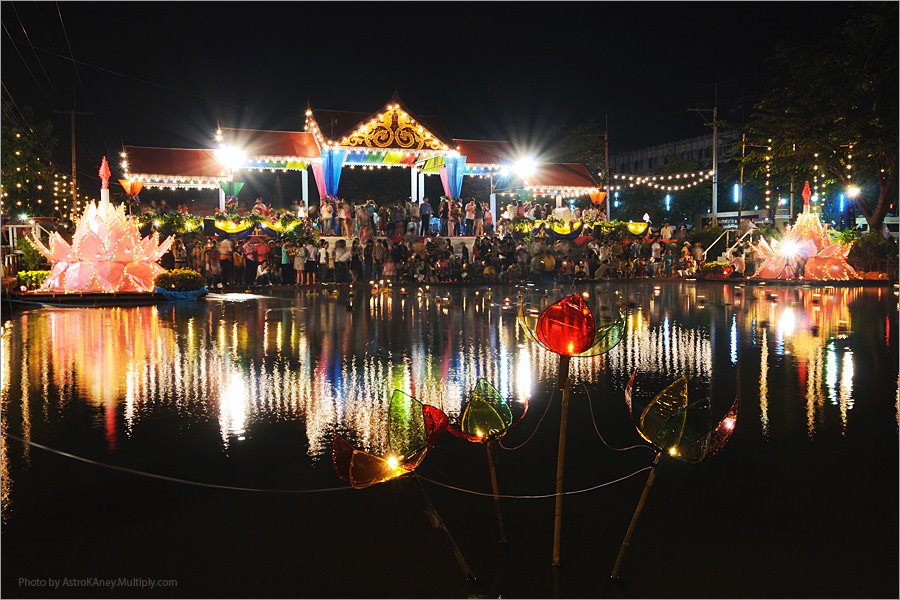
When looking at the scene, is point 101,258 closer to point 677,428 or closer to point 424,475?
point 424,475

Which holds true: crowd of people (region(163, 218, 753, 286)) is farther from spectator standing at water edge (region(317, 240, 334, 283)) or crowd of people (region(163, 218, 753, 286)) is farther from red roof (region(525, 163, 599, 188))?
red roof (region(525, 163, 599, 188))

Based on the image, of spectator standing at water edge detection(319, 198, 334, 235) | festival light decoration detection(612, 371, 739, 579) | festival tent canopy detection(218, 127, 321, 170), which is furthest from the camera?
festival tent canopy detection(218, 127, 321, 170)

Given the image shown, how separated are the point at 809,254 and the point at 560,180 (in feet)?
43.3

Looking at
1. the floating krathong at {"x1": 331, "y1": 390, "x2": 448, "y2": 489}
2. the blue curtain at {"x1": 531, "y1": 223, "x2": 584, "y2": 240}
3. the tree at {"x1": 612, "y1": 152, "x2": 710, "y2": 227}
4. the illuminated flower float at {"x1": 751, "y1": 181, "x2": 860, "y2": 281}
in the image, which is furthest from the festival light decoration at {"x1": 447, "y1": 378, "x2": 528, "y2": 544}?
the tree at {"x1": 612, "y1": 152, "x2": 710, "y2": 227}

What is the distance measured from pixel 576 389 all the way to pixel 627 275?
73.2ft

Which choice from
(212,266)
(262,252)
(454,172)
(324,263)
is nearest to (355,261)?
(324,263)

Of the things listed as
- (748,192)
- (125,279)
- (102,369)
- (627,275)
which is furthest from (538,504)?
(748,192)

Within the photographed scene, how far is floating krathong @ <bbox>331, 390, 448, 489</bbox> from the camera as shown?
4164mm

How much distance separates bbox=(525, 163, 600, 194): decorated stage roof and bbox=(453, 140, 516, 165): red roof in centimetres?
148

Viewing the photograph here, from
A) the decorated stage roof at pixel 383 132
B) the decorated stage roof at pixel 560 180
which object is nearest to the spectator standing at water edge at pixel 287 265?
the decorated stage roof at pixel 383 132

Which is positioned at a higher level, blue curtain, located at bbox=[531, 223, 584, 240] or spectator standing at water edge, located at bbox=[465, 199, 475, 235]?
spectator standing at water edge, located at bbox=[465, 199, 475, 235]

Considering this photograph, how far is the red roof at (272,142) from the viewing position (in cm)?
3425

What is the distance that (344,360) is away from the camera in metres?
10.9

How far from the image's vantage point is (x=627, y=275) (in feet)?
101
